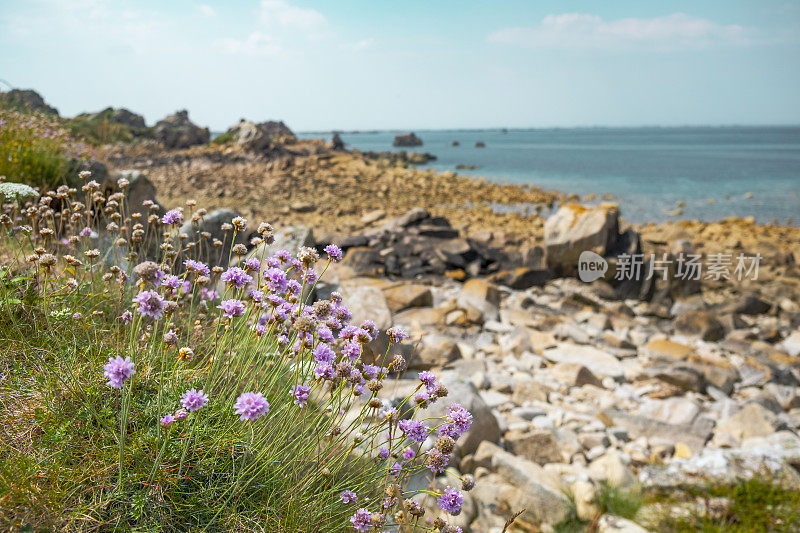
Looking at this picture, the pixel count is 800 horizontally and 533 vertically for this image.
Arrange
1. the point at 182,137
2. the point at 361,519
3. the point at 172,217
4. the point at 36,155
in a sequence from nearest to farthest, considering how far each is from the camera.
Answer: the point at 361,519 → the point at 172,217 → the point at 36,155 → the point at 182,137

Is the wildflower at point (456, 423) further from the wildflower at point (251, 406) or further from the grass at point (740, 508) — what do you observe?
the grass at point (740, 508)

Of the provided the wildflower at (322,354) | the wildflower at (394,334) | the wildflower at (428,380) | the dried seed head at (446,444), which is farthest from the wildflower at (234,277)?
the dried seed head at (446,444)

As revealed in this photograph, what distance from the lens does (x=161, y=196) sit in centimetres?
2117

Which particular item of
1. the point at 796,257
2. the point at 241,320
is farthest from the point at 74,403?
the point at 796,257

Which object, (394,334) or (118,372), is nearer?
(118,372)

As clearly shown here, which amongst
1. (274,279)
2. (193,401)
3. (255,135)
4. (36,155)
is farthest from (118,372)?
(255,135)

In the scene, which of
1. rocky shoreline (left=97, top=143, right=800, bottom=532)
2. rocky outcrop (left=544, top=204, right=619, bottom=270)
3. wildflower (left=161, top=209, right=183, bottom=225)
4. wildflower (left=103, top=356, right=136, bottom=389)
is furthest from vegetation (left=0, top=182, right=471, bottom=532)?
rocky outcrop (left=544, top=204, right=619, bottom=270)

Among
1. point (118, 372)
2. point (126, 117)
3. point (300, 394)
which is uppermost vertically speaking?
point (126, 117)

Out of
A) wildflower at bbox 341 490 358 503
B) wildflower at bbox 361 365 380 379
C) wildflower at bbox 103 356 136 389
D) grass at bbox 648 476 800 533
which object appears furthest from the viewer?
grass at bbox 648 476 800 533

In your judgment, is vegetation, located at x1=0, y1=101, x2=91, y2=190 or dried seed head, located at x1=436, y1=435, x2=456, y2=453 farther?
vegetation, located at x1=0, y1=101, x2=91, y2=190

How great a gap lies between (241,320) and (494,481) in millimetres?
2856

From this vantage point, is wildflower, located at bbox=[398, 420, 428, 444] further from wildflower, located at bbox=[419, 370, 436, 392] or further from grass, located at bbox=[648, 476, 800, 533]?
grass, located at bbox=[648, 476, 800, 533]

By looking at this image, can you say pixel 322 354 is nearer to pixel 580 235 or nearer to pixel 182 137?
pixel 580 235

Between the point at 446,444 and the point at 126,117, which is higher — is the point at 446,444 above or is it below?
below
